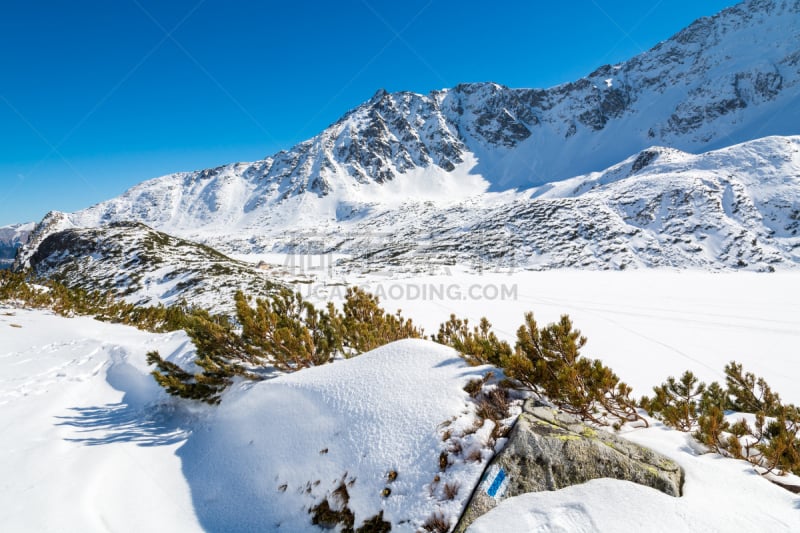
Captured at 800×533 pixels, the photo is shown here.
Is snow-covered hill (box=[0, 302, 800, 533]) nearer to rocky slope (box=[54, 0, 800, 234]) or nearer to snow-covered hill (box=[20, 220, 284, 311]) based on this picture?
snow-covered hill (box=[20, 220, 284, 311])

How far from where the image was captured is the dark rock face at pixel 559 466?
2580 millimetres

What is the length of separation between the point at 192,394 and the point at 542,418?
5111 mm

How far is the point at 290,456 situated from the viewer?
3539 mm

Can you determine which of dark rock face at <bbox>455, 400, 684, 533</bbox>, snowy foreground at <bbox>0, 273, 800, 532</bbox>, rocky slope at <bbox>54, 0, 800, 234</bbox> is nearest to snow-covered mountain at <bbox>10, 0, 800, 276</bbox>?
rocky slope at <bbox>54, 0, 800, 234</bbox>

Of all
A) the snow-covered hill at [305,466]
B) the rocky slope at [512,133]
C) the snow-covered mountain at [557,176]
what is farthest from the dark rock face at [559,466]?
the rocky slope at [512,133]

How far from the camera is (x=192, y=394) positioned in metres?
5.27

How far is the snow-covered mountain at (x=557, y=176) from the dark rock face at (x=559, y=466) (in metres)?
34.0

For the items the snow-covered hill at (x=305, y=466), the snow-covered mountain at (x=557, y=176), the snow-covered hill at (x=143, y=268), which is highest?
the snow-covered mountain at (x=557, y=176)

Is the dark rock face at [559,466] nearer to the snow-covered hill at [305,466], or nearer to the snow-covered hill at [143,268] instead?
the snow-covered hill at [305,466]

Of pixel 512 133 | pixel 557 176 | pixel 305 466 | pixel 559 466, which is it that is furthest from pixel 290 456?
pixel 512 133

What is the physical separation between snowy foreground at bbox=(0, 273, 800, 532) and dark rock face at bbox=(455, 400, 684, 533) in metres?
0.11

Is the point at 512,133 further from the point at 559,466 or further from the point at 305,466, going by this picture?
the point at 305,466

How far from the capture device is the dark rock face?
2580 mm

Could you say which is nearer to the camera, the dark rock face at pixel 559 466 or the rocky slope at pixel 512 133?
the dark rock face at pixel 559 466
